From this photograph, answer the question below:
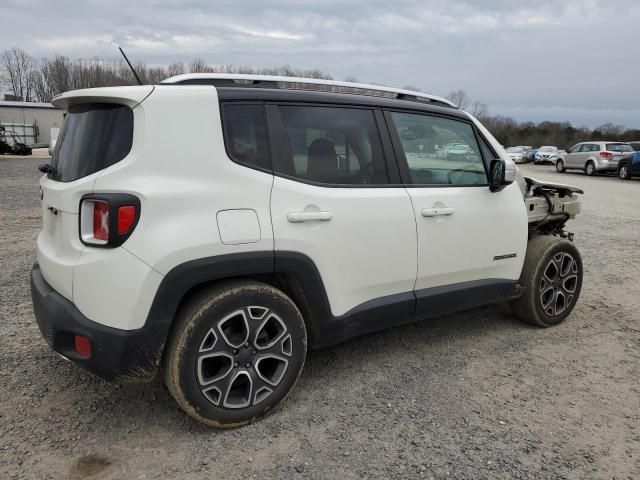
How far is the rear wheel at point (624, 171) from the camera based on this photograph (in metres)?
21.8

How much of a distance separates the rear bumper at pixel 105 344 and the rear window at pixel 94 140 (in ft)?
2.24

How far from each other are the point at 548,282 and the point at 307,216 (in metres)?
2.50

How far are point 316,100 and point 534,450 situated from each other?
2273 mm

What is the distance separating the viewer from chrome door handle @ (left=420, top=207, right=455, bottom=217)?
10.8ft

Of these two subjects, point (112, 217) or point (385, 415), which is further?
point (385, 415)

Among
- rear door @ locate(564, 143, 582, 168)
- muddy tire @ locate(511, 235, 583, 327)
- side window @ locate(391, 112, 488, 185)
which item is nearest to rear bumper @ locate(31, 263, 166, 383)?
side window @ locate(391, 112, 488, 185)

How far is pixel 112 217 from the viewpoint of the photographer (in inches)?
91.7

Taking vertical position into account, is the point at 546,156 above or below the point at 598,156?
below

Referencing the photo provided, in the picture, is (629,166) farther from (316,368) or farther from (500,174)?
(316,368)

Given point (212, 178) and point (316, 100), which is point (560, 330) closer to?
point (316, 100)

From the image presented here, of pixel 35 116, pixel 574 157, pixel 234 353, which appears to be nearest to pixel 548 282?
pixel 234 353

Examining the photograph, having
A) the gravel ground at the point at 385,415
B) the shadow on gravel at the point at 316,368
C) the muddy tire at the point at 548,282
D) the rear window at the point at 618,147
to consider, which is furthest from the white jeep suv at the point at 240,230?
the rear window at the point at 618,147

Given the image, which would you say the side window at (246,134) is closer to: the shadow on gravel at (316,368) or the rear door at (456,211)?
the rear door at (456,211)

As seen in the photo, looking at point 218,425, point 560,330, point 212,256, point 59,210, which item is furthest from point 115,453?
point 560,330
